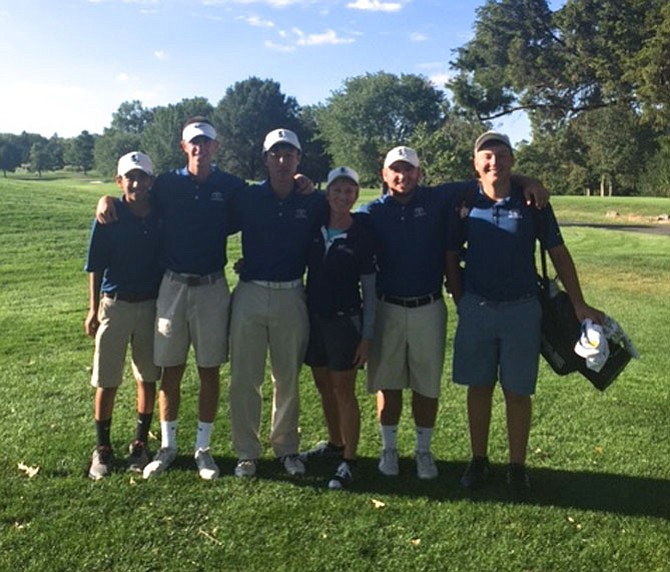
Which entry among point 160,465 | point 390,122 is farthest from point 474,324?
point 390,122

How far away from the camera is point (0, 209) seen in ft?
77.1

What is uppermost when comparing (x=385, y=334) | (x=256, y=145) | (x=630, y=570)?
(x=256, y=145)

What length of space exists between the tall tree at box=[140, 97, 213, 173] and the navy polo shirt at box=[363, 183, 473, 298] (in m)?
67.6

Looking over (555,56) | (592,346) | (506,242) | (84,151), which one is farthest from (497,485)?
(84,151)

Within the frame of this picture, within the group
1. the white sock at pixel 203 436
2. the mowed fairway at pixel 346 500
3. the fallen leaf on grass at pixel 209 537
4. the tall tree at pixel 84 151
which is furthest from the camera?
the tall tree at pixel 84 151

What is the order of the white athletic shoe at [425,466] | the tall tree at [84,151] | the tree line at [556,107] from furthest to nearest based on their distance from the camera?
the tall tree at [84,151], the tree line at [556,107], the white athletic shoe at [425,466]

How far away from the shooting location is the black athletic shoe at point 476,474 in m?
4.73

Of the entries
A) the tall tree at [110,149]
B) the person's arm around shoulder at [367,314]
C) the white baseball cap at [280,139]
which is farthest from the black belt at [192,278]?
the tall tree at [110,149]

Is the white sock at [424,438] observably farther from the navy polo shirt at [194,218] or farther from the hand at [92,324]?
→ the hand at [92,324]

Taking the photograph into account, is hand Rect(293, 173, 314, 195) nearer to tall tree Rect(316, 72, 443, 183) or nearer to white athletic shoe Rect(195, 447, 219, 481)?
white athletic shoe Rect(195, 447, 219, 481)

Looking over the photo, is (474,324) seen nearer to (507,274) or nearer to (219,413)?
(507,274)

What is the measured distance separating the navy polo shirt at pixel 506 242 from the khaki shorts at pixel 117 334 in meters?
2.28

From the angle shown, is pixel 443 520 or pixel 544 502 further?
pixel 544 502

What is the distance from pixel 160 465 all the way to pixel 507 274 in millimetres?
2667
